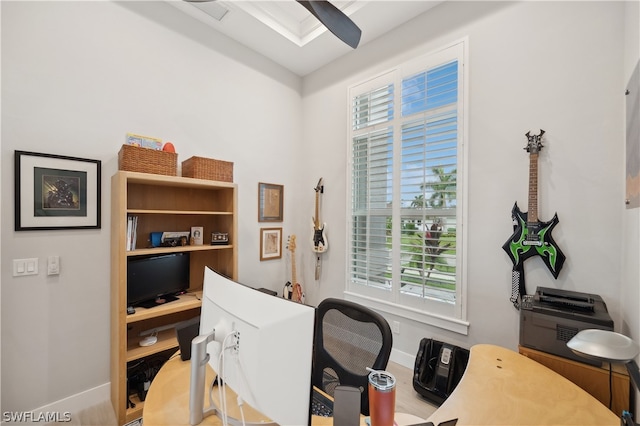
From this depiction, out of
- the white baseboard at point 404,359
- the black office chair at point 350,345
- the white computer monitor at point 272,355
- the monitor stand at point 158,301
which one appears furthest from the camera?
the white baseboard at point 404,359

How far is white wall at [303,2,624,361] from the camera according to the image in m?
1.64

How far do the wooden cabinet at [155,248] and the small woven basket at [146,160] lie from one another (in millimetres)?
85

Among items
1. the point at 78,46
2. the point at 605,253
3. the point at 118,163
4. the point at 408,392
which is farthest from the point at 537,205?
the point at 78,46

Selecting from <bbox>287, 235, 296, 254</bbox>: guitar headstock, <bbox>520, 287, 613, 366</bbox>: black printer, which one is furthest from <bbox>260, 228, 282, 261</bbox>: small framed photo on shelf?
<bbox>520, 287, 613, 366</bbox>: black printer

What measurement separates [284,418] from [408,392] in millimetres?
1917

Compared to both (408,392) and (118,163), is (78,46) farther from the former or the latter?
(408,392)

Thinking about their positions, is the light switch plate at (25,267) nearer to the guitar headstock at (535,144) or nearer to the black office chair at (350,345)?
the black office chair at (350,345)

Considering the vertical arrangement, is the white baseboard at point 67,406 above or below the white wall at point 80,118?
below

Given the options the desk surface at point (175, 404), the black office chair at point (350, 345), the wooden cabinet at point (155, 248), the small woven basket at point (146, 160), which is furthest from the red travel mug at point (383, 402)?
the small woven basket at point (146, 160)

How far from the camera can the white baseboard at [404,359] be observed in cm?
248

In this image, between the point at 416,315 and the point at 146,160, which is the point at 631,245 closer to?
the point at 416,315

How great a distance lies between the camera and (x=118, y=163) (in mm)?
2121

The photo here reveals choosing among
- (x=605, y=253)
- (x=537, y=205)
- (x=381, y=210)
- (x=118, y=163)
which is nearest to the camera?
(x=605, y=253)

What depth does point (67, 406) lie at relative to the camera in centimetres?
189
